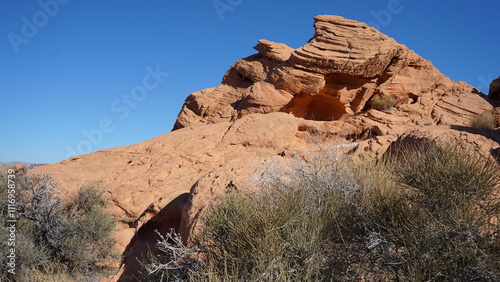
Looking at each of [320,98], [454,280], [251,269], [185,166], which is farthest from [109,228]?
[320,98]

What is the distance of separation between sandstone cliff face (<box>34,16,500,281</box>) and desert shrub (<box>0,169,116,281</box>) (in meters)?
0.66

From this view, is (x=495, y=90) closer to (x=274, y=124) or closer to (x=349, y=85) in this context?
(x=349, y=85)

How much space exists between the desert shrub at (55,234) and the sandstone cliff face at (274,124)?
66 centimetres

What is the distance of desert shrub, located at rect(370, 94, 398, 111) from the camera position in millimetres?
17969

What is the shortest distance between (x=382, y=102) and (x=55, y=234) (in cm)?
1546

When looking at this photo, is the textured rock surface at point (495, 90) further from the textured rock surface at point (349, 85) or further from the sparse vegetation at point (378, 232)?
the sparse vegetation at point (378, 232)

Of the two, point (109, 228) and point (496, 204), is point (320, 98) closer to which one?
point (109, 228)

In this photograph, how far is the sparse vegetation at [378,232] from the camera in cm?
314

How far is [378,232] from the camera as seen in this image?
156 inches

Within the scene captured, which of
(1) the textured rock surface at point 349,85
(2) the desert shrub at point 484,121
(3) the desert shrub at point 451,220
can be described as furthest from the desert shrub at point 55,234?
(2) the desert shrub at point 484,121

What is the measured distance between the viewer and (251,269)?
368cm

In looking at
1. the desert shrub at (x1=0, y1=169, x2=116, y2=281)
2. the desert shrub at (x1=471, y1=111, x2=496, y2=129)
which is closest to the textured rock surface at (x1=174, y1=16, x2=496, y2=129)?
the desert shrub at (x1=471, y1=111, x2=496, y2=129)

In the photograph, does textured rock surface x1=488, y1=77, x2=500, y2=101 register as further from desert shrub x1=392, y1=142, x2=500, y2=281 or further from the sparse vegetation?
the sparse vegetation

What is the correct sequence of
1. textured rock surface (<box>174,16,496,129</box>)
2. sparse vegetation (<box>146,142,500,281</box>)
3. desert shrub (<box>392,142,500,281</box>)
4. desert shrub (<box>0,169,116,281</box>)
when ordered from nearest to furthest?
1. desert shrub (<box>392,142,500,281</box>)
2. sparse vegetation (<box>146,142,500,281</box>)
3. desert shrub (<box>0,169,116,281</box>)
4. textured rock surface (<box>174,16,496,129</box>)
